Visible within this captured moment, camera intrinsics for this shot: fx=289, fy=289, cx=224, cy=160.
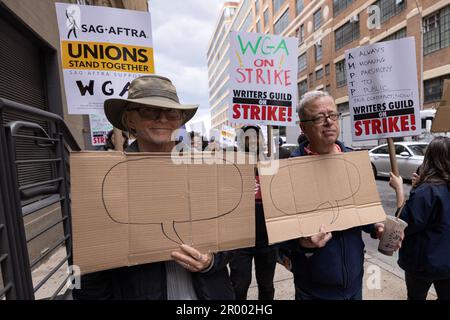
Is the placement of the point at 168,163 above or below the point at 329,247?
above

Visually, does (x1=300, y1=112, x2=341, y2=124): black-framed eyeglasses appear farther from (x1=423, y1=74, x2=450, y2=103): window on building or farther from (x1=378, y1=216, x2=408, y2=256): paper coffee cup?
(x1=423, y1=74, x2=450, y2=103): window on building

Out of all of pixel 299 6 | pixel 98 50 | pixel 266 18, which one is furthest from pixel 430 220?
pixel 266 18

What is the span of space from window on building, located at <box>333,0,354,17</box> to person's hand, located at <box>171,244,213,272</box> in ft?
101

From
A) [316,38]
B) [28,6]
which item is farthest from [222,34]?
[28,6]

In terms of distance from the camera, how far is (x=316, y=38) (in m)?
31.5

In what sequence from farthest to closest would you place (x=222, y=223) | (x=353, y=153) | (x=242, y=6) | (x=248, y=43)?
(x=242, y=6) → (x=248, y=43) → (x=353, y=153) → (x=222, y=223)

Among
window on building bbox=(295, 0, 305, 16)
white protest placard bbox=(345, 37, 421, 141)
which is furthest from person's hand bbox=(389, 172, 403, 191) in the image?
window on building bbox=(295, 0, 305, 16)

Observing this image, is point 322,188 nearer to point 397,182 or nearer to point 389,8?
point 397,182

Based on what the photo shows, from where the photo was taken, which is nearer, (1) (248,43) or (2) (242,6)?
(1) (248,43)

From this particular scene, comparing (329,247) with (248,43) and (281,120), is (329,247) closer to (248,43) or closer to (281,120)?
(281,120)

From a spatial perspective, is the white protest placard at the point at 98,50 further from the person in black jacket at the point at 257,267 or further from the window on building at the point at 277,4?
the window on building at the point at 277,4
